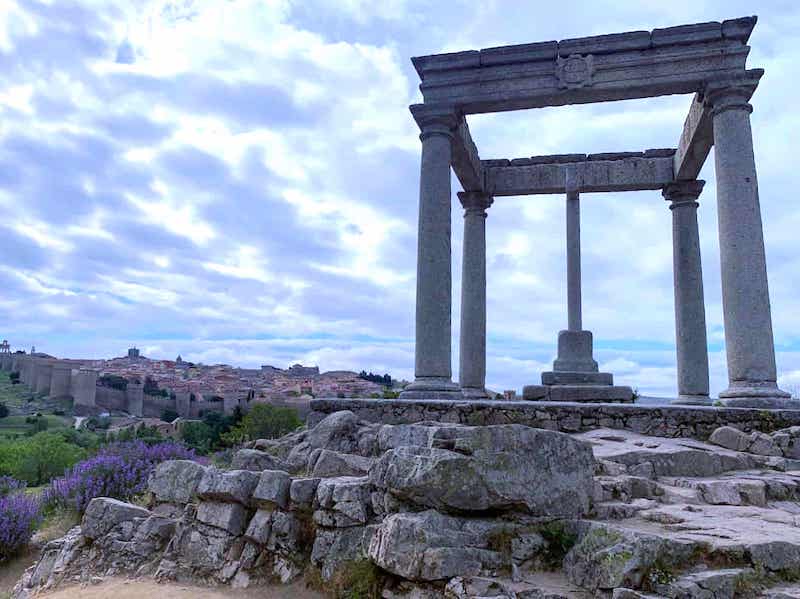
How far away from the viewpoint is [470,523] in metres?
5.66

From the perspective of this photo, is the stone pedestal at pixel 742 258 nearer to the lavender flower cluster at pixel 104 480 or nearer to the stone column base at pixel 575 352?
the stone column base at pixel 575 352

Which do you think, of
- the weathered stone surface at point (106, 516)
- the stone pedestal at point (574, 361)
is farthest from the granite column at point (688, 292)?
the weathered stone surface at point (106, 516)

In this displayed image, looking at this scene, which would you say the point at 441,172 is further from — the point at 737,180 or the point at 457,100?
the point at 737,180

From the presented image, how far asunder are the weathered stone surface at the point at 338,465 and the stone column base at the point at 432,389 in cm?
408

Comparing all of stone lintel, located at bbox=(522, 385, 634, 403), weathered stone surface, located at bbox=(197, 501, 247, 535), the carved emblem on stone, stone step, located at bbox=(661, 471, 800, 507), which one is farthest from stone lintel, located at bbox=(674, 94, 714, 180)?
weathered stone surface, located at bbox=(197, 501, 247, 535)

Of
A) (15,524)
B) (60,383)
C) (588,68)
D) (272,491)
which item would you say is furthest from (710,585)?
(60,383)

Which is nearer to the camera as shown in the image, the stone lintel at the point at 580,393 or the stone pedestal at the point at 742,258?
the stone pedestal at the point at 742,258

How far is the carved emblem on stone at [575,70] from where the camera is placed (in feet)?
44.4

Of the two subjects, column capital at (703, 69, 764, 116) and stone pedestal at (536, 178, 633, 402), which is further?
stone pedestal at (536, 178, 633, 402)

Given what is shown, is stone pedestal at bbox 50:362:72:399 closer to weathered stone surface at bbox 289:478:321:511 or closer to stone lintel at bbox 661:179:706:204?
stone lintel at bbox 661:179:706:204

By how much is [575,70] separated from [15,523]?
14.0 meters

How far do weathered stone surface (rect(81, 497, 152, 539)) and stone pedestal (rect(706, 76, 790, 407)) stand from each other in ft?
33.9

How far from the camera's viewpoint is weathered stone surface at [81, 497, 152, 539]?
315 inches

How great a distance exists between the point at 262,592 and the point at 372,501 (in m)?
1.57
